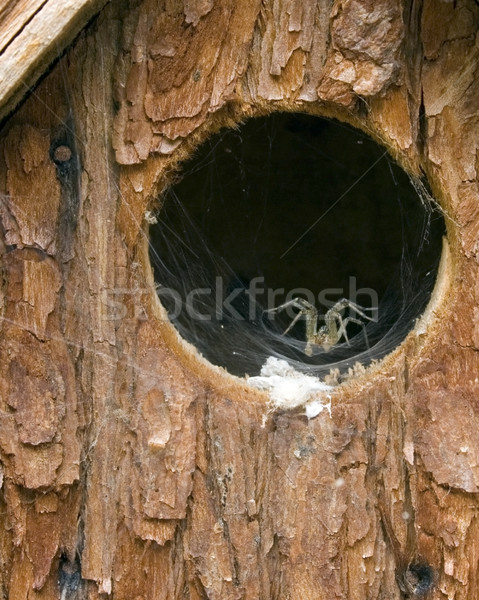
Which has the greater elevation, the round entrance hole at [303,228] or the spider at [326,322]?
the round entrance hole at [303,228]

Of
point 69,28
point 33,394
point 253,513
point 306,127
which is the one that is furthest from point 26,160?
point 306,127

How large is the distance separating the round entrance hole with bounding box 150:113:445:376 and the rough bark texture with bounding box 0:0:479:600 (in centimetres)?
77

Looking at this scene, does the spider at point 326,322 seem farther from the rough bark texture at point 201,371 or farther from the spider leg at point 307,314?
the rough bark texture at point 201,371

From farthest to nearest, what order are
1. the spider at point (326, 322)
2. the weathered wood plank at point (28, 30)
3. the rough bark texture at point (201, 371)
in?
the spider at point (326, 322) < the rough bark texture at point (201, 371) < the weathered wood plank at point (28, 30)

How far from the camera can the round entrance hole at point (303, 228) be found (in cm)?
243

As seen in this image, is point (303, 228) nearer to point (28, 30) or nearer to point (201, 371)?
point (201, 371)

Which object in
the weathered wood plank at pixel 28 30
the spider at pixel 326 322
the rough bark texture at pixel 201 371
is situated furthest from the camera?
the spider at pixel 326 322

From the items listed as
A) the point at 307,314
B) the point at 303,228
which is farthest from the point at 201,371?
the point at 303,228

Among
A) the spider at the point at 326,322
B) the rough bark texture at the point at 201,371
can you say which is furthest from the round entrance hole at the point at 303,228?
the rough bark texture at the point at 201,371

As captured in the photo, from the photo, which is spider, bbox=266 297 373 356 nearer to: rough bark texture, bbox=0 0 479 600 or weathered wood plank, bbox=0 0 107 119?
rough bark texture, bbox=0 0 479 600

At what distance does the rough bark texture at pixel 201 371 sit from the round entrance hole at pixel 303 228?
2.51 feet

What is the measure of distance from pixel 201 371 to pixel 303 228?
1235 millimetres

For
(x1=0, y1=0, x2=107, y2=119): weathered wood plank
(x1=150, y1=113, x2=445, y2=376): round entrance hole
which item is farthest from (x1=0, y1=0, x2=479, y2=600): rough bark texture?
(x1=150, y1=113, x2=445, y2=376): round entrance hole

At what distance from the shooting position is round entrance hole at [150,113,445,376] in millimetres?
2430
